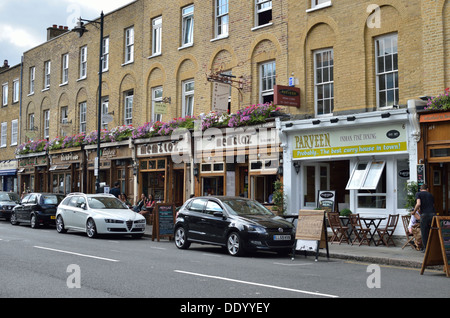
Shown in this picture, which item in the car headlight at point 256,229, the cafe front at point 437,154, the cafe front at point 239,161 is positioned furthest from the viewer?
the cafe front at point 239,161

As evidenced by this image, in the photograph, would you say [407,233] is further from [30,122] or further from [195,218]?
[30,122]

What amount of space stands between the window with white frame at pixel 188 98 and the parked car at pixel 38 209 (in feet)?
22.0

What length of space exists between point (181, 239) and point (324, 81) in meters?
7.45

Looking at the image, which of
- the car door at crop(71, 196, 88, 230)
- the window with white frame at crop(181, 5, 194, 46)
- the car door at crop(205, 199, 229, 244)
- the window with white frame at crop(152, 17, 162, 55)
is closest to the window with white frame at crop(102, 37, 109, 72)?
the window with white frame at crop(152, 17, 162, 55)

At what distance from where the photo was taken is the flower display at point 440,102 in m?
14.4

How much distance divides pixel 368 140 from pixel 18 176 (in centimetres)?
2866

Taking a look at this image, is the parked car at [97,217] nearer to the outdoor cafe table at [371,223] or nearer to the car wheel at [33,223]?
the car wheel at [33,223]

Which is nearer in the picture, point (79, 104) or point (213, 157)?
point (213, 157)

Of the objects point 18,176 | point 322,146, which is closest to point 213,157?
point 322,146

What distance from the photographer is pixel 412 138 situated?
1535 centimetres

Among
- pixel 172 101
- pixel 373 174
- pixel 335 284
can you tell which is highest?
pixel 172 101

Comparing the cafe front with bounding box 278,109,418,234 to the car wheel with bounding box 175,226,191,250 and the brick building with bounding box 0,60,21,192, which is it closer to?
the car wheel with bounding box 175,226,191,250

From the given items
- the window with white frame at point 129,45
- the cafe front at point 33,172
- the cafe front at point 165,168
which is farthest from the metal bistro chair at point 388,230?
the cafe front at point 33,172
